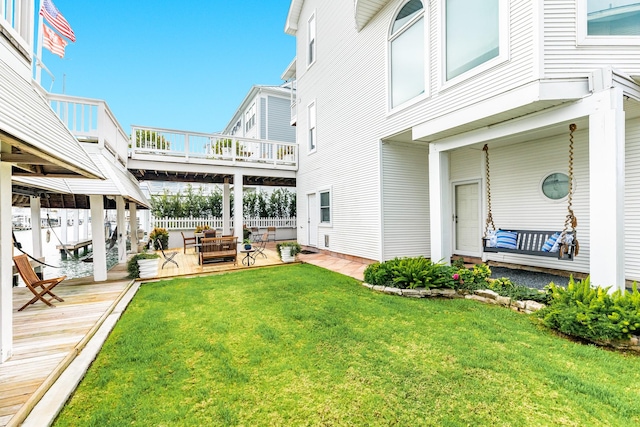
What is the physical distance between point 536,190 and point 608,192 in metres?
2.84

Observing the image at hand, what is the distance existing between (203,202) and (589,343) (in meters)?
15.5

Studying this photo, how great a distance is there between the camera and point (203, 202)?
15.6 metres

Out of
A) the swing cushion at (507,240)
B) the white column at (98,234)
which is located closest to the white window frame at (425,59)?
the swing cushion at (507,240)

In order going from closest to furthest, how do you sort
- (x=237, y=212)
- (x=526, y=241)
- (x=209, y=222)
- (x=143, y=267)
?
(x=526, y=241) → (x=143, y=267) → (x=237, y=212) → (x=209, y=222)

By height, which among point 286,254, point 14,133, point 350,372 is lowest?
point 350,372

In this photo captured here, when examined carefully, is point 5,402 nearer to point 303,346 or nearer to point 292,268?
point 303,346

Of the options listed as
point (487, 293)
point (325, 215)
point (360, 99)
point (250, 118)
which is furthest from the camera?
point (250, 118)

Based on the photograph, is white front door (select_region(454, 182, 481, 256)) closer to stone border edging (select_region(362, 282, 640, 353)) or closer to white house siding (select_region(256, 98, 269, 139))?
stone border edging (select_region(362, 282, 640, 353))

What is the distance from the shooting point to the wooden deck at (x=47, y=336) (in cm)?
256

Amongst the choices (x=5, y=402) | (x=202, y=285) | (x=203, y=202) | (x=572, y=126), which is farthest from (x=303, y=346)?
(x=203, y=202)

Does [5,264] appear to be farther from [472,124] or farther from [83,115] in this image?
[472,124]

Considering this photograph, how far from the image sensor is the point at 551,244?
5703 millimetres

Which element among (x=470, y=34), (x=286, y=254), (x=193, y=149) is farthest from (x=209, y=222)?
(x=470, y=34)

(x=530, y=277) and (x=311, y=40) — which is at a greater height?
(x=311, y=40)
